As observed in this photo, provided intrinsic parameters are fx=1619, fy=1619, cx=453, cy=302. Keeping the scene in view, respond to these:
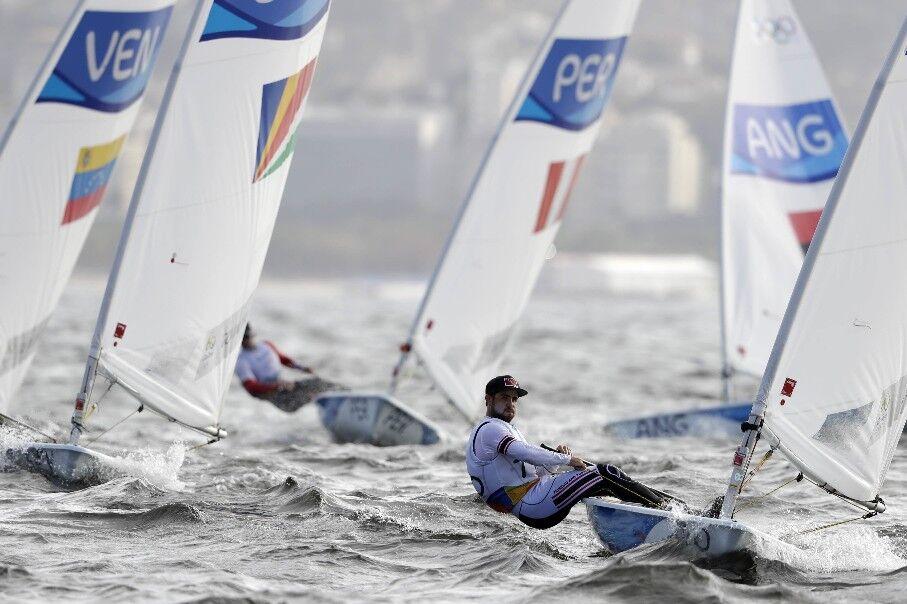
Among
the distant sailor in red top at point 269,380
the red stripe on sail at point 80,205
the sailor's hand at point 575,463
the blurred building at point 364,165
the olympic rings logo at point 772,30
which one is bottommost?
the distant sailor in red top at point 269,380

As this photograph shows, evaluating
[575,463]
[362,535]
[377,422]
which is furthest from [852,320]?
[377,422]

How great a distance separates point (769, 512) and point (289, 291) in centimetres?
11580

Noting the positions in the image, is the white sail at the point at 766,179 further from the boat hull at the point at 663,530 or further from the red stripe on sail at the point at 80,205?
the boat hull at the point at 663,530

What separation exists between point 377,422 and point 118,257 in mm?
4235

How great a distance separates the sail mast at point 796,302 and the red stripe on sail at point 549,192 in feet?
21.9

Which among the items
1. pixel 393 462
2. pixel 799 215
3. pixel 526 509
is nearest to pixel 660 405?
pixel 799 215

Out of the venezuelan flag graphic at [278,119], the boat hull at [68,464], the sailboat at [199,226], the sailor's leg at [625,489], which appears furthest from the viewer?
the venezuelan flag graphic at [278,119]

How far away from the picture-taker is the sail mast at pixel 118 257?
Answer: 31.9ft

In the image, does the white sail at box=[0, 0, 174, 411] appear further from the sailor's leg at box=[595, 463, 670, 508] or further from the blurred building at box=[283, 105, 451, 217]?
the blurred building at box=[283, 105, 451, 217]

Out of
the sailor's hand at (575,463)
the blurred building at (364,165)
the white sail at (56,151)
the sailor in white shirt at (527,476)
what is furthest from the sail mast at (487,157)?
the blurred building at (364,165)

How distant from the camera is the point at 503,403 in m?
8.52

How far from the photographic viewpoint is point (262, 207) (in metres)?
10.6

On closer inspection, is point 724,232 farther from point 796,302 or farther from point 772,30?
point 796,302

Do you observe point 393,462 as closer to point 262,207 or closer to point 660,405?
point 262,207
